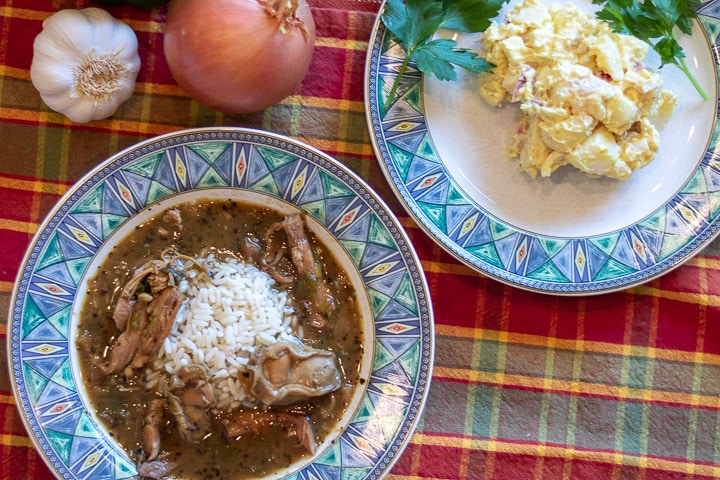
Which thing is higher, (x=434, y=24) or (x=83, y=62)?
(x=434, y=24)

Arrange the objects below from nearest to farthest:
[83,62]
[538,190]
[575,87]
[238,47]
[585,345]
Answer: [238,47] → [83,62] → [575,87] → [538,190] → [585,345]

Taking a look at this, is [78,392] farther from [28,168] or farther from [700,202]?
[700,202]

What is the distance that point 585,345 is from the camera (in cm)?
321

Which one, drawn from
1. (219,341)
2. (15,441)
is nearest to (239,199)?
(219,341)

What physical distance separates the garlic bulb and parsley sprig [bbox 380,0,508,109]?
1112mm

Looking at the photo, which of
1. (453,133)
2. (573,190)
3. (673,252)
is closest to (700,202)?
(673,252)

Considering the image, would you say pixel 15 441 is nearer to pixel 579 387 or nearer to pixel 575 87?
pixel 579 387

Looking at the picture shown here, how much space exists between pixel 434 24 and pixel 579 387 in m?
1.78

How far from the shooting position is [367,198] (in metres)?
2.86

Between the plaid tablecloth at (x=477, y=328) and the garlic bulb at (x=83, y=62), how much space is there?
6.8 inches

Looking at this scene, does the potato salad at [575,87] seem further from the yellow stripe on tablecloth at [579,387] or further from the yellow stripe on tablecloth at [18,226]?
the yellow stripe on tablecloth at [18,226]

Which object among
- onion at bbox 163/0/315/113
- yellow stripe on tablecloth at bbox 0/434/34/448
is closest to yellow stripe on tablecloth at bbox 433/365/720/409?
onion at bbox 163/0/315/113

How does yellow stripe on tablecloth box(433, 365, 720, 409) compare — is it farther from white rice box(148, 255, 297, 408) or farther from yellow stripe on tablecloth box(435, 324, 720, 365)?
white rice box(148, 255, 297, 408)

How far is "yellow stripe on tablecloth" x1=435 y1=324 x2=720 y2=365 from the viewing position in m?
3.16
